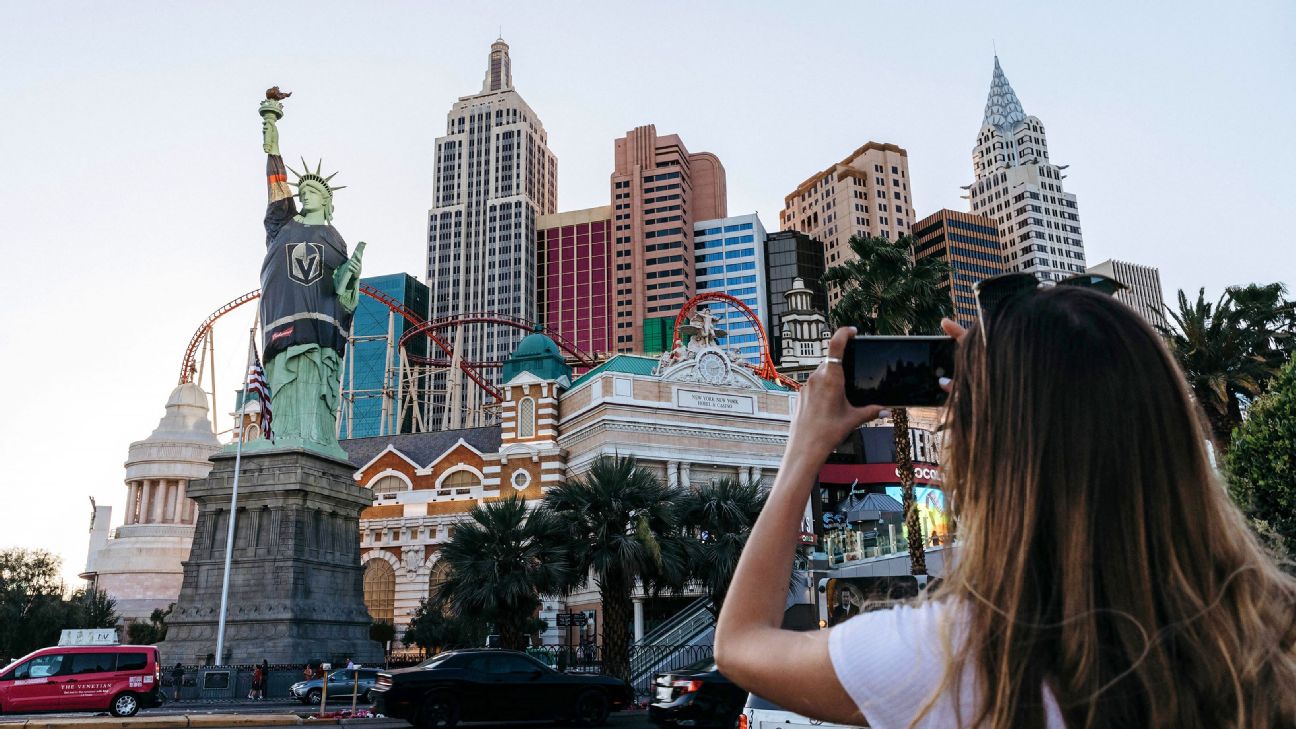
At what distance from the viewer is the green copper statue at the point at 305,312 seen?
42.2m

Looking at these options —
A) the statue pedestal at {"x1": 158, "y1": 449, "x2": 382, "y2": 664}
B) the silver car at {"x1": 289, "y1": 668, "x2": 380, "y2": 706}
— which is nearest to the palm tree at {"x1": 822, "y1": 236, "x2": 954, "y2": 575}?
the silver car at {"x1": 289, "y1": 668, "x2": 380, "y2": 706}

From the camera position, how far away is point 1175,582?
1520mm

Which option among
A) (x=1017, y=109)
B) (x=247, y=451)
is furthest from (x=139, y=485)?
(x=1017, y=109)

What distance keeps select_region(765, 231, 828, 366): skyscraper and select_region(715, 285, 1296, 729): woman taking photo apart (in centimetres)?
13487

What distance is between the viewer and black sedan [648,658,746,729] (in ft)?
54.1

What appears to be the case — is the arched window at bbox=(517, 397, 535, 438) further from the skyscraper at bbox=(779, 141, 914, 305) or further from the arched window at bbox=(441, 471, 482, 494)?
the skyscraper at bbox=(779, 141, 914, 305)

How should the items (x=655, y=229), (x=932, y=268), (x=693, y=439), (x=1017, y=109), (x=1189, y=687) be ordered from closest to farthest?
(x=1189, y=687) < (x=932, y=268) < (x=693, y=439) < (x=655, y=229) < (x=1017, y=109)

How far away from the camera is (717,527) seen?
95.9ft

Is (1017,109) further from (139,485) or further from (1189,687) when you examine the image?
(1189,687)

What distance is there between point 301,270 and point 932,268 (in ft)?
95.9

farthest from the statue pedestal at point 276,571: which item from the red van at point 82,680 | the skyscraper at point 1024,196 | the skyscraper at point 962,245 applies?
the skyscraper at point 1024,196

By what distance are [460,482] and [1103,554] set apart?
55.1 m

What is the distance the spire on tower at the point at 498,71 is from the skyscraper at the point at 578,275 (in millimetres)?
30868

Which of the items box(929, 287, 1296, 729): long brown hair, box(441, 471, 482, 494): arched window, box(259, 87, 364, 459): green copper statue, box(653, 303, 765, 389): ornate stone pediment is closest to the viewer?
box(929, 287, 1296, 729): long brown hair
